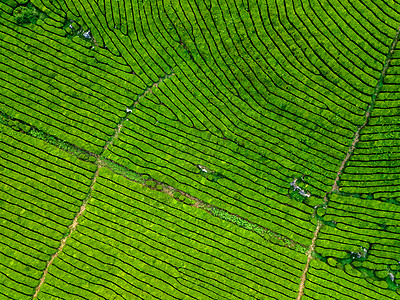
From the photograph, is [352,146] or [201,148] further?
[201,148]

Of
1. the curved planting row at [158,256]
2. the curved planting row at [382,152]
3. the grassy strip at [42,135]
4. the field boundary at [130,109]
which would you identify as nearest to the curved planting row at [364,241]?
the curved planting row at [382,152]

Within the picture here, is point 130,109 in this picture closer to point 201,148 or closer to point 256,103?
point 201,148

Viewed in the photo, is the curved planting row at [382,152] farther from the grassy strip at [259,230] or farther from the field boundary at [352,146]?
the grassy strip at [259,230]

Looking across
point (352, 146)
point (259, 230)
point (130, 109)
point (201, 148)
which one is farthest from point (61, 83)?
point (352, 146)

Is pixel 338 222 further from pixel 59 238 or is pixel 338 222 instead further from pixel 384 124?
pixel 59 238

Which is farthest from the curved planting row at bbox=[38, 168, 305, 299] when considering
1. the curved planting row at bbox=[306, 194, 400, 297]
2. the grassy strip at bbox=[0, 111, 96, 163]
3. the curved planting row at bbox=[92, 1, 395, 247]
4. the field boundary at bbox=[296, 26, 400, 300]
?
the curved planting row at bbox=[306, 194, 400, 297]

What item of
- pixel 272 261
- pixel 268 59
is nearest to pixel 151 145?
pixel 268 59

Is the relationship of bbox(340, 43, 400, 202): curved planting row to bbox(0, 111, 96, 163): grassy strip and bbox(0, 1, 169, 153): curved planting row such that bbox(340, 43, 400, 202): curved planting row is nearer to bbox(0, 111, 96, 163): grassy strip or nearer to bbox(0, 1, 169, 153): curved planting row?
bbox(0, 1, 169, 153): curved planting row
